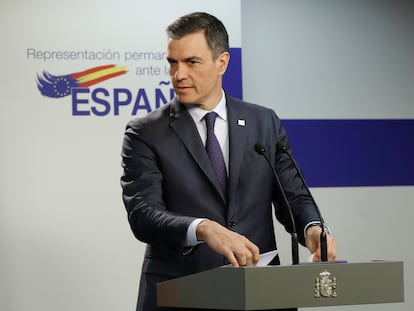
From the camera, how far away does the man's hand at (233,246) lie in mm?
2732

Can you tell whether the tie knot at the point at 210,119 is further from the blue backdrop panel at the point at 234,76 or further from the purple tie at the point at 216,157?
the blue backdrop panel at the point at 234,76

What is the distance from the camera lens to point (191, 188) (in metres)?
3.29

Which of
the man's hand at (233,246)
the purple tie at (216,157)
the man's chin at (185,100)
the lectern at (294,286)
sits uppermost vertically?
the man's chin at (185,100)

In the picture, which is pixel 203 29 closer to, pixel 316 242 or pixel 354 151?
pixel 316 242

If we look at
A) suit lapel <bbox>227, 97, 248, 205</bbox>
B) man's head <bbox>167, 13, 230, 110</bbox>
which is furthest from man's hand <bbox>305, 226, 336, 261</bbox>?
man's head <bbox>167, 13, 230, 110</bbox>

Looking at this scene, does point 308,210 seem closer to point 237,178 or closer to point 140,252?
point 237,178

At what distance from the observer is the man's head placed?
3.40 m

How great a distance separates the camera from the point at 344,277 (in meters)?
2.60

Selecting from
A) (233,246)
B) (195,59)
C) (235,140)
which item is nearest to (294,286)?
(233,246)

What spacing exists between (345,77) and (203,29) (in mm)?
3362

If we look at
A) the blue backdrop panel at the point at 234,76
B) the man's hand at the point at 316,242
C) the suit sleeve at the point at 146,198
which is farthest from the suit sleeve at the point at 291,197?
the blue backdrop panel at the point at 234,76

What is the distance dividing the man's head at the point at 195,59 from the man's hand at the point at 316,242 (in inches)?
25.7

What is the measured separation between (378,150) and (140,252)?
217 cm

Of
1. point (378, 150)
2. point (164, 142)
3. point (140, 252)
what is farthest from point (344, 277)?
point (378, 150)
